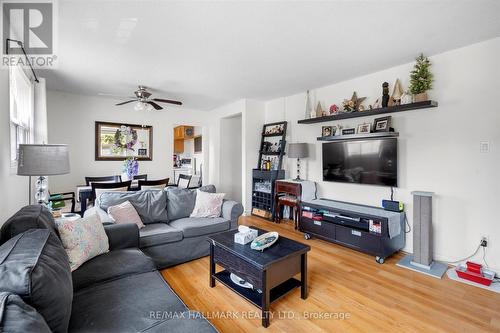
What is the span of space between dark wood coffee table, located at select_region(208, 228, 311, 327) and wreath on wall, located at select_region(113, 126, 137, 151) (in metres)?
3.91

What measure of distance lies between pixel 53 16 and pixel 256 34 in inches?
71.2

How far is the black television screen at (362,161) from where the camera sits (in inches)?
128

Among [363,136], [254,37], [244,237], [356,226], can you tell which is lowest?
[356,226]

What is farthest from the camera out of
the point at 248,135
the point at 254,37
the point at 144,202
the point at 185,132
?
the point at 185,132

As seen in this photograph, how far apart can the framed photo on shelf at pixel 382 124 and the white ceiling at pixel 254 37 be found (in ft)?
2.33

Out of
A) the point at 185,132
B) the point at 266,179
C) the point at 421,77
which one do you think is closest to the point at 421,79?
the point at 421,77

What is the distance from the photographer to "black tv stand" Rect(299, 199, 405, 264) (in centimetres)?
290

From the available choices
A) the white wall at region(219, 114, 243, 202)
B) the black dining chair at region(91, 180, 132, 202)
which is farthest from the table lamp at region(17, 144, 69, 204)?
the white wall at region(219, 114, 243, 202)

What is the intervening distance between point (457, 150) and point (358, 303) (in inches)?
83.0

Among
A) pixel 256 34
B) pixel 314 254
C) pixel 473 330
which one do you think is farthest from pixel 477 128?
pixel 256 34

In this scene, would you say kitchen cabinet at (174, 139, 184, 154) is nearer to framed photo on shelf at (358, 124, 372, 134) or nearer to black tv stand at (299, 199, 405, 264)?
black tv stand at (299, 199, 405, 264)

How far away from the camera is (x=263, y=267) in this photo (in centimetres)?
178

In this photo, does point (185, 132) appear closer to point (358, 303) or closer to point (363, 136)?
point (363, 136)

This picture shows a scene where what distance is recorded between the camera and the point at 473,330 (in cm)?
179
